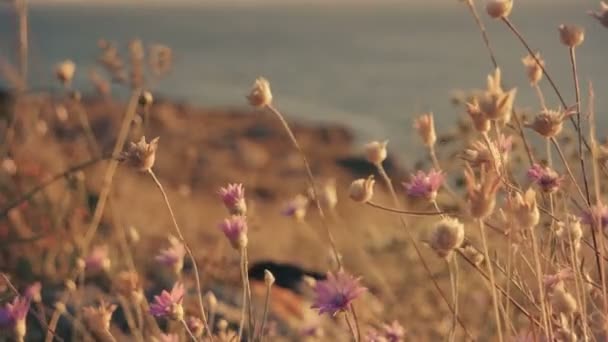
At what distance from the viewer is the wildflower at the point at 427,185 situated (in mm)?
1275

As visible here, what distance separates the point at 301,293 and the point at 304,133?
565 cm

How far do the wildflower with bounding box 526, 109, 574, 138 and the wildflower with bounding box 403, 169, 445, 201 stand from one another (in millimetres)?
149

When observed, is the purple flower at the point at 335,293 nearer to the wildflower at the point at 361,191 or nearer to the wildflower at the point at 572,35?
the wildflower at the point at 361,191

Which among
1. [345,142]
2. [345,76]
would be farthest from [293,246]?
[345,76]

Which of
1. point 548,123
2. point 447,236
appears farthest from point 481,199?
point 548,123

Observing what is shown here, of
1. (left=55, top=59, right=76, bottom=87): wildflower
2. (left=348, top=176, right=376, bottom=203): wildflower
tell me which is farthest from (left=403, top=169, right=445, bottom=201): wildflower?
(left=55, top=59, right=76, bottom=87): wildflower

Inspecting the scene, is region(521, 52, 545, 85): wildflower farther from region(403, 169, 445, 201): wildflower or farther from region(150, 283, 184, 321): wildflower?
region(150, 283, 184, 321): wildflower

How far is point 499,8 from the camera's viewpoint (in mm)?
1309

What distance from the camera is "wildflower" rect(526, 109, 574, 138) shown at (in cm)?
117

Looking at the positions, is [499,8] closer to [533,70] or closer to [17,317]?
[533,70]

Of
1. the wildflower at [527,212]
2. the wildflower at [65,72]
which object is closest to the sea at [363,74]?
the wildflower at [65,72]

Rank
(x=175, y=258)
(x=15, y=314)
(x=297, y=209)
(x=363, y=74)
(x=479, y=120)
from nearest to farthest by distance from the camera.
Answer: (x=479, y=120) → (x=15, y=314) → (x=175, y=258) → (x=297, y=209) → (x=363, y=74)

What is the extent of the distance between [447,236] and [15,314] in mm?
695

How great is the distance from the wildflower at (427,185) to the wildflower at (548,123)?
0.15 m
